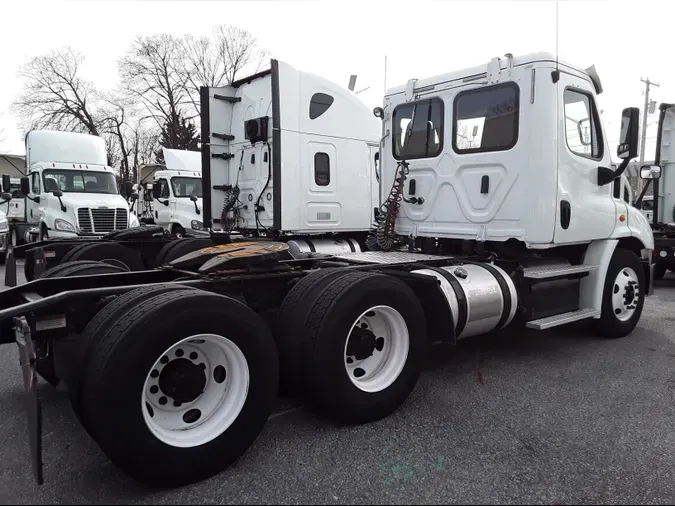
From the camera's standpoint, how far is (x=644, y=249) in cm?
662

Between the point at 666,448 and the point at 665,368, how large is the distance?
1971mm

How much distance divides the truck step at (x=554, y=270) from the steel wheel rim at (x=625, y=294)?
53cm

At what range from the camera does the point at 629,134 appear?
549cm

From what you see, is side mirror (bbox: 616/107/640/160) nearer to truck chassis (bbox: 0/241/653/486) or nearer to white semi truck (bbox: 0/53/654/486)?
white semi truck (bbox: 0/53/654/486)

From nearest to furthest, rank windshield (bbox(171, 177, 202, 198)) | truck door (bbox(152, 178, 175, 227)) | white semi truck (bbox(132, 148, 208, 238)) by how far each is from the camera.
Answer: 1. white semi truck (bbox(132, 148, 208, 238))
2. windshield (bbox(171, 177, 202, 198))
3. truck door (bbox(152, 178, 175, 227))

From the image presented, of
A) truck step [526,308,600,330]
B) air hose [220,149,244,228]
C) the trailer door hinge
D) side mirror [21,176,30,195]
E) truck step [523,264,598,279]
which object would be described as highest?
the trailer door hinge

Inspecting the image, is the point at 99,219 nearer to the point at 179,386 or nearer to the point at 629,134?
the point at 179,386

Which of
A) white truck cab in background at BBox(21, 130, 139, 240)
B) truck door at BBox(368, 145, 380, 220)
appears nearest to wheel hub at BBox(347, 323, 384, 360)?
truck door at BBox(368, 145, 380, 220)

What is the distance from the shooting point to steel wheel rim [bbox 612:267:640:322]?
20.0 feet

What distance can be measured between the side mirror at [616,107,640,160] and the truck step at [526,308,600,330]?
171 cm

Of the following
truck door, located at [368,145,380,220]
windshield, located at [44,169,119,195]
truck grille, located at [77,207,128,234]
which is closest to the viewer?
truck door, located at [368,145,380,220]

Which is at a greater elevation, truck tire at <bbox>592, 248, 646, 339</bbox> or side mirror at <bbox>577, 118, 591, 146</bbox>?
side mirror at <bbox>577, 118, 591, 146</bbox>

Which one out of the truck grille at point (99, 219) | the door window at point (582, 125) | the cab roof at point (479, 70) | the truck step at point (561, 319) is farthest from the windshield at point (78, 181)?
the truck step at point (561, 319)

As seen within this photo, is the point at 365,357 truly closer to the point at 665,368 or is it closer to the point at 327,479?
the point at 327,479
